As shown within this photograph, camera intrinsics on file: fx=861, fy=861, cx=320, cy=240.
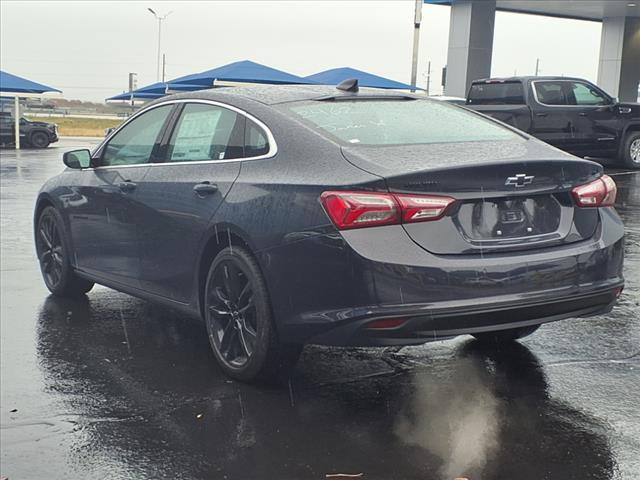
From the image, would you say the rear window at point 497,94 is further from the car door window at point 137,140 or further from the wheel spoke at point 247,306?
the wheel spoke at point 247,306

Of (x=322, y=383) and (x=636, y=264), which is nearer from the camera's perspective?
(x=322, y=383)

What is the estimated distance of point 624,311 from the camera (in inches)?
245

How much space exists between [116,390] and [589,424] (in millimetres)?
2383

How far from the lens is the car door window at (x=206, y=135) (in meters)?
4.89

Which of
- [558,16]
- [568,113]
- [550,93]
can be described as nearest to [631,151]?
[568,113]

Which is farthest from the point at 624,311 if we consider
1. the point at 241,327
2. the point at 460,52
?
the point at 460,52

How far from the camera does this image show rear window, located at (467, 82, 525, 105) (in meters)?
17.2

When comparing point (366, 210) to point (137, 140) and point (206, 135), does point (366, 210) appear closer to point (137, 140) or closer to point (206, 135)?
point (206, 135)

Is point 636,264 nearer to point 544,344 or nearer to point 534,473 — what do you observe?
point 544,344

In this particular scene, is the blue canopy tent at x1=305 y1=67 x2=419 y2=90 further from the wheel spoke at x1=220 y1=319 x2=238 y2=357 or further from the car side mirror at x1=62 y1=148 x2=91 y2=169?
the wheel spoke at x1=220 y1=319 x2=238 y2=357

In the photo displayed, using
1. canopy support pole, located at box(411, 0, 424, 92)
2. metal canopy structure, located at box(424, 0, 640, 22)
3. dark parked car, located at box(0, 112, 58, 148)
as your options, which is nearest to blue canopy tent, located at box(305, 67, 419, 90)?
canopy support pole, located at box(411, 0, 424, 92)

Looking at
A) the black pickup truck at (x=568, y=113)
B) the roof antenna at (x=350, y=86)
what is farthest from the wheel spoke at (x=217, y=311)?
the black pickup truck at (x=568, y=113)

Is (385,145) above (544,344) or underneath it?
above

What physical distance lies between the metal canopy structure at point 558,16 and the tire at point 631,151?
12.5 meters
